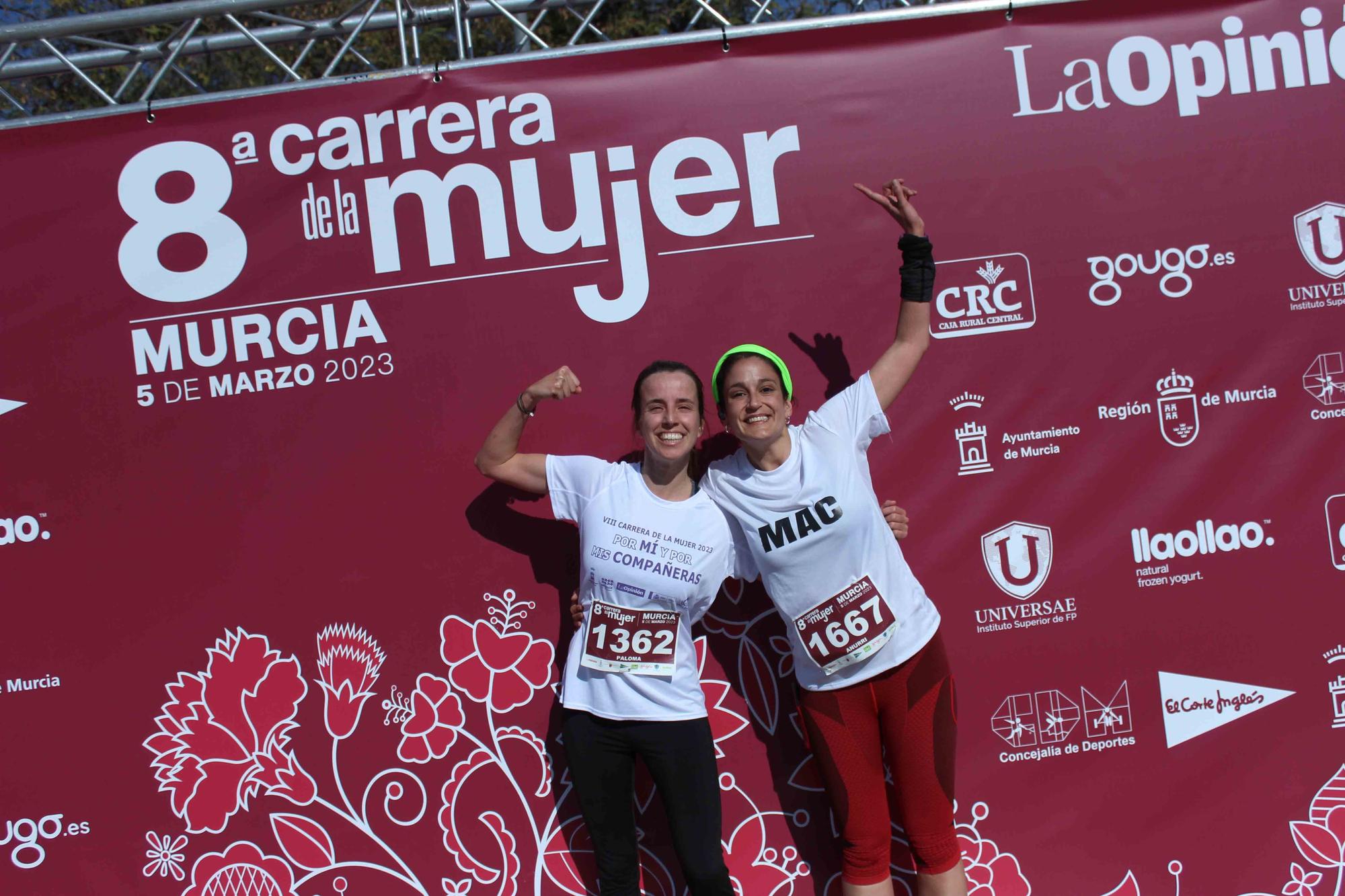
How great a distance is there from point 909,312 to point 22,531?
292 centimetres

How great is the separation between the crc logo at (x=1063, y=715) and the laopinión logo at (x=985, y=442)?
757 mm

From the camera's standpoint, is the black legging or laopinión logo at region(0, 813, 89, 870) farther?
laopinión logo at region(0, 813, 89, 870)

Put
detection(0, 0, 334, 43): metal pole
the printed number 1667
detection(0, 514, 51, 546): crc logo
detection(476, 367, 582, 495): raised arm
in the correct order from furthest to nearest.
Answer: detection(0, 514, 51, 546): crc logo → detection(0, 0, 334, 43): metal pole → detection(476, 367, 582, 495): raised arm → the printed number 1667

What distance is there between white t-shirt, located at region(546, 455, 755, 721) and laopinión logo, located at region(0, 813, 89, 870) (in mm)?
1778

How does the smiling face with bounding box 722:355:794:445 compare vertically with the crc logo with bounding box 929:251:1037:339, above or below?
below

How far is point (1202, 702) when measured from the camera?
317cm

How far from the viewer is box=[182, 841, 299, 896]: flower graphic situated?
3193 millimetres

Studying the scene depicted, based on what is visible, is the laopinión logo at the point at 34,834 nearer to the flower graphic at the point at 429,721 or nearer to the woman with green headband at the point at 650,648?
the flower graphic at the point at 429,721

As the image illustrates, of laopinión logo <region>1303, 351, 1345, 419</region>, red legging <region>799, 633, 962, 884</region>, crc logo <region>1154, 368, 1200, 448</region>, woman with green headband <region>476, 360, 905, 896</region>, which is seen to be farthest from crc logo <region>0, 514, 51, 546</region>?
laopinión logo <region>1303, 351, 1345, 419</region>

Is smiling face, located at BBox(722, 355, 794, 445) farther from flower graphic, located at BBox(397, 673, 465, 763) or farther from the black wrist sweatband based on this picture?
flower graphic, located at BBox(397, 673, 465, 763)

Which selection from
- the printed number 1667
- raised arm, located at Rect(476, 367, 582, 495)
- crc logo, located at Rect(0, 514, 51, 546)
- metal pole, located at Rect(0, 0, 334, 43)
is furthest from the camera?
crc logo, located at Rect(0, 514, 51, 546)

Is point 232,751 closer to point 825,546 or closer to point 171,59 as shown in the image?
point 825,546

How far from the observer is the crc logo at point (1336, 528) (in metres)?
3.18

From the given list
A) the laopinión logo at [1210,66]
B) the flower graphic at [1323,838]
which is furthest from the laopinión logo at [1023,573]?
the laopinión logo at [1210,66]
